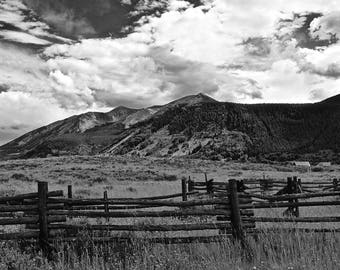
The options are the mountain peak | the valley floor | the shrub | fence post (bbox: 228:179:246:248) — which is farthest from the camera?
the mountain peak

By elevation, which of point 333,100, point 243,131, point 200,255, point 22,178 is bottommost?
point 200,255

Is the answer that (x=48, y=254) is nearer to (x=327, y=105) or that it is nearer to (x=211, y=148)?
(x=211, y=148)

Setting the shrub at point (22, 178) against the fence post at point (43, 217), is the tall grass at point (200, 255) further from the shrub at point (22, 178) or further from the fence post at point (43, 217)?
the shrub at point (22, 178)

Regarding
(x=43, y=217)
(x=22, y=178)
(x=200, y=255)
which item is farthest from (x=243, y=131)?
(x=200, y=255)

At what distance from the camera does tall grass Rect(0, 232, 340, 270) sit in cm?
607

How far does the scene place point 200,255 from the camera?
6773 millimetres

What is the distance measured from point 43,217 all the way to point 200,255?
3.13 meters

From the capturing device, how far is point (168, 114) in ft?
620

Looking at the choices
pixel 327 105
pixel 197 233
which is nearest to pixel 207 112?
pixel 327 105

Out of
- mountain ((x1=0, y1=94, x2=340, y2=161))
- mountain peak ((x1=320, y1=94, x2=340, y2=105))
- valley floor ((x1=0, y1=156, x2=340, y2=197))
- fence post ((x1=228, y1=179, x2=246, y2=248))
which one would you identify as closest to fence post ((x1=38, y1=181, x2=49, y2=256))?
fence post ((x1=228, y1=179, x2=246, y2=248))

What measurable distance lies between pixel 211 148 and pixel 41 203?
129 meters

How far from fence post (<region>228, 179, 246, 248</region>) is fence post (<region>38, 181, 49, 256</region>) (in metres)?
3.50

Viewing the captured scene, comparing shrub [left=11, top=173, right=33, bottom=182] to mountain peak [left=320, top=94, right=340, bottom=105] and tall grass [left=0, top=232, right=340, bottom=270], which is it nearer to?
tall grass [left=0, top=232, right=340, bottom=270]

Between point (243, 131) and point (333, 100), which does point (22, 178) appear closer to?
point (243, 131)
